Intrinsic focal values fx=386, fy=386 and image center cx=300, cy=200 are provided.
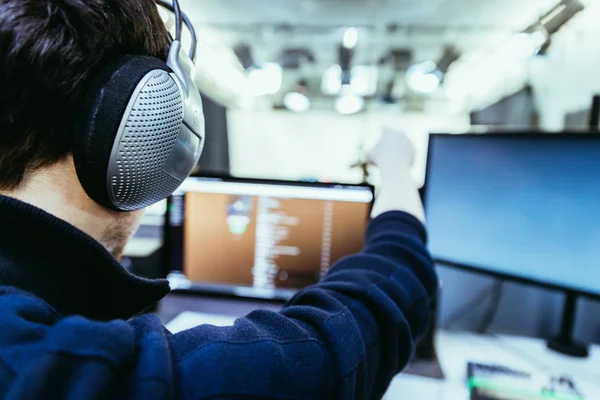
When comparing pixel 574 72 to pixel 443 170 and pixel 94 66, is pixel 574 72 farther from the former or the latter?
pixel 94 66

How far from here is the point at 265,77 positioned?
4.45 m

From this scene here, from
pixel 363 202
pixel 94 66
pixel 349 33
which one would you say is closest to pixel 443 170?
pixel 363 202

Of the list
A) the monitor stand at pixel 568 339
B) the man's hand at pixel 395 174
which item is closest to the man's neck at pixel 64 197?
the man's hand at pixel 395 174

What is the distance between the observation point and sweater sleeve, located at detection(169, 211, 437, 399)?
297 mm

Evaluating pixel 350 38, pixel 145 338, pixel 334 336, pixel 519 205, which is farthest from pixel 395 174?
pixel 350 38

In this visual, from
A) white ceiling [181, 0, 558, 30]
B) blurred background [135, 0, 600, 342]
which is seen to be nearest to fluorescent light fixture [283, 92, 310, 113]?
blurred background [135, 0, 600, 342]

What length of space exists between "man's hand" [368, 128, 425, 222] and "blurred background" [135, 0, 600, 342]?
0.09 metres

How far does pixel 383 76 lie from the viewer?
16.5 feet

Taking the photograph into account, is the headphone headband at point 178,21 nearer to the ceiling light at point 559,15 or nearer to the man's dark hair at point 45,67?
Answer: the man's dark hair at point 45,67

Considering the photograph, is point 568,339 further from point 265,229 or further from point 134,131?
point 134,131

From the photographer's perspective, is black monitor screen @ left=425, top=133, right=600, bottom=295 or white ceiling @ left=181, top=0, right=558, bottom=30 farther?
white ceiling @ left=181, top=0, right=558, bottom=30

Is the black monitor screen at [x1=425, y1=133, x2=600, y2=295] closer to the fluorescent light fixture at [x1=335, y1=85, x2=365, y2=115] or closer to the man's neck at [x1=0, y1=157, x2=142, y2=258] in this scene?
the man's neck at [x1=0, y1=157, x2=142, y2=258]

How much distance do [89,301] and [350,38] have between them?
3415 mm

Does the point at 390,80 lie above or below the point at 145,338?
above
